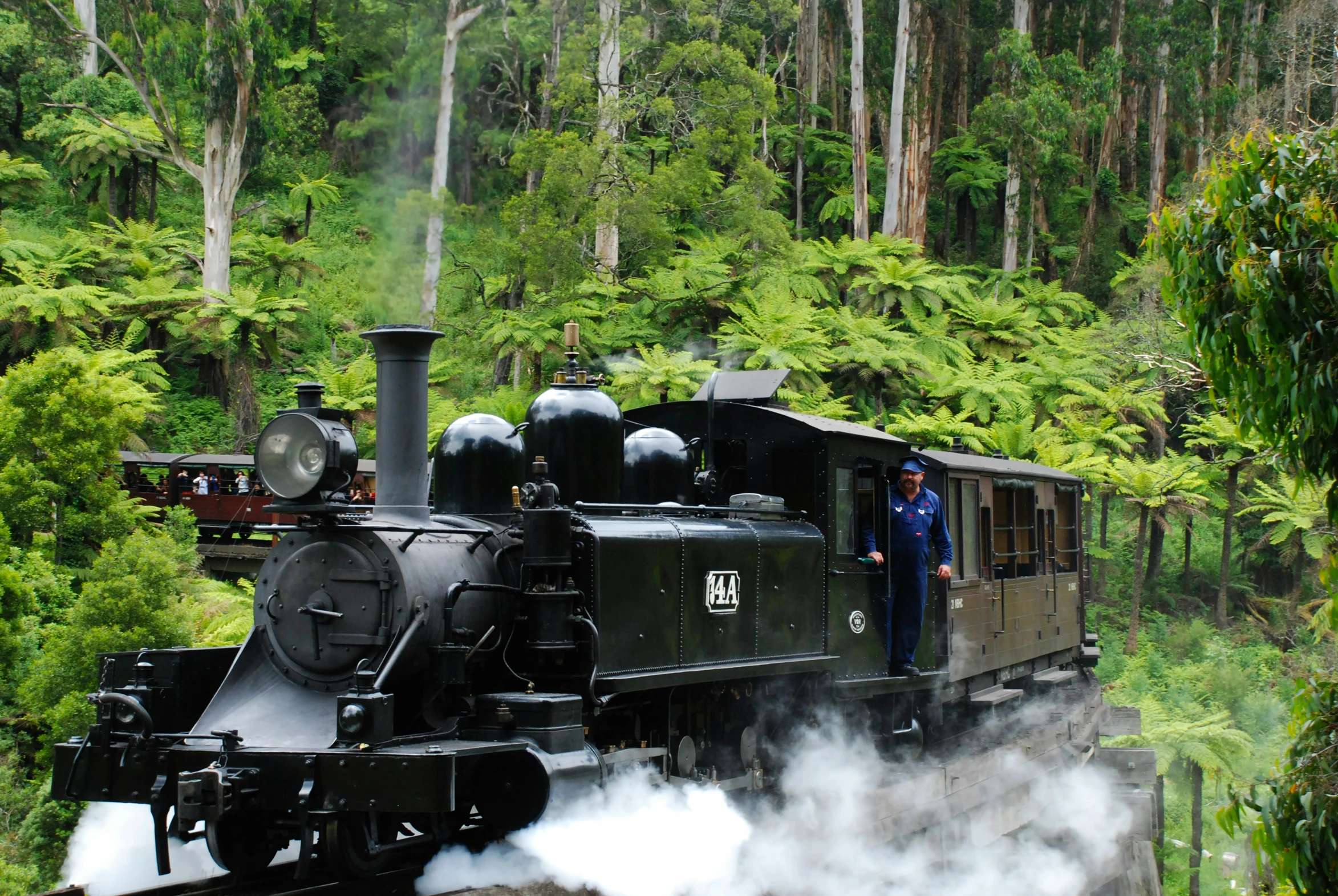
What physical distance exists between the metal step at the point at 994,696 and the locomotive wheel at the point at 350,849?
21.0 feet

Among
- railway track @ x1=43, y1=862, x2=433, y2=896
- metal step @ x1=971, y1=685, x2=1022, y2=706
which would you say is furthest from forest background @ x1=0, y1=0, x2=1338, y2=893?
railway track @ x1=43, y1=862, x2=433, y2=896

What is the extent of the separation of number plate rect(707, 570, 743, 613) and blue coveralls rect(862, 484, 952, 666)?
2.20 m

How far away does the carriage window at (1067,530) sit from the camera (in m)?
14.0

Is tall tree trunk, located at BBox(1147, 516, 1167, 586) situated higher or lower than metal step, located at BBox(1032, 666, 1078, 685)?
higher

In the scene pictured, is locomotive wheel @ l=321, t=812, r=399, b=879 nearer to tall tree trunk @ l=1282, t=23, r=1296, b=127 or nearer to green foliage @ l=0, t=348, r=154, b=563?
green foliage @ l=0, t=348, r=154, b=563

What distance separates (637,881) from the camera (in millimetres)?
6125

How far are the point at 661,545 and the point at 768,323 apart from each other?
14.4 m

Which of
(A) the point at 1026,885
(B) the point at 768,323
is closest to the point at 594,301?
(B) the point at 768,323

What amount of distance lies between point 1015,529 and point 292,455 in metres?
8.17

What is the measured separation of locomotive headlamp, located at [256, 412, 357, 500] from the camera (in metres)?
5.84

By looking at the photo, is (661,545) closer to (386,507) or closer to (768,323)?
(386,507)

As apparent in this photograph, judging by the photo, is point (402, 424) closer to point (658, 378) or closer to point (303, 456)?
point (303, 456)

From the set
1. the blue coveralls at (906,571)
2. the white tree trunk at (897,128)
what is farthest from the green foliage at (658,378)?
the white tree trunk at (897,128)

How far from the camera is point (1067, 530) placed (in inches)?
566
